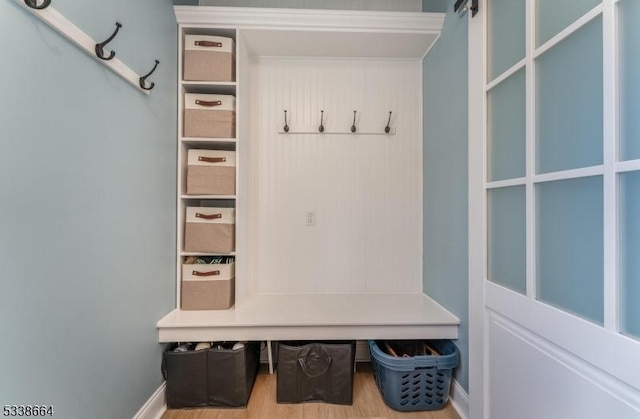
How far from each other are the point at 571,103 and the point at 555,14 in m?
0.32

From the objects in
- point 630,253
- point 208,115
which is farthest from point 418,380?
point 208,115

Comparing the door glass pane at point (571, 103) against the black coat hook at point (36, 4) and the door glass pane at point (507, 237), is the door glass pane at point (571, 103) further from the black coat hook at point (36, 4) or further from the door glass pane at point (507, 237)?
the black coat hook at point (36, 4)

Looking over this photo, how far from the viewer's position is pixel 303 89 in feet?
6.64

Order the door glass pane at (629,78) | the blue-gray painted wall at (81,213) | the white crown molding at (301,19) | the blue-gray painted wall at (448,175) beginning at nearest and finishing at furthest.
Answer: the door glass pane at (629,78) → the blue-gray painted wall at (81,213) → the blue-gray painted wall at (448,175) → the white crown molding at (301,19)

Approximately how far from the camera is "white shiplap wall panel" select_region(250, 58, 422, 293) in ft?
6.61

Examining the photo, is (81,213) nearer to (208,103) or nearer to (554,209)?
(208,103)

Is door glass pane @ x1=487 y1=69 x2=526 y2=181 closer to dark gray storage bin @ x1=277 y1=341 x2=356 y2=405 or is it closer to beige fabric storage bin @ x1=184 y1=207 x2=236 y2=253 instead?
dark gray storage bin @ x1=277 y1=341 x2=356 y2=405

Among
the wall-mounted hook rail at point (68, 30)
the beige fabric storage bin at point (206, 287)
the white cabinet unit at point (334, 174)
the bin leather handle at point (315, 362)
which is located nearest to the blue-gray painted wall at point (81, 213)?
the wall-mounted hook rail at point (68, 30)

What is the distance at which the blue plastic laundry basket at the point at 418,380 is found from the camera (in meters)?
1.48

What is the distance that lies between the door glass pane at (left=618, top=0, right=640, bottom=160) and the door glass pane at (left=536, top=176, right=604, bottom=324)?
103mm

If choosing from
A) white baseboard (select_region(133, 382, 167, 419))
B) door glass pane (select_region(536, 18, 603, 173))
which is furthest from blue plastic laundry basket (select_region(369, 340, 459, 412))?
white baseboard (select_region(133, 382, 167, 419))

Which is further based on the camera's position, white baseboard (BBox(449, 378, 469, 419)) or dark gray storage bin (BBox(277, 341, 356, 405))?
dark gray storage bin (BBox(277, 341, 356, 405))

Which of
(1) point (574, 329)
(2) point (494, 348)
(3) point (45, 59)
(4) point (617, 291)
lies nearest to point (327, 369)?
(2) point (494, 348)

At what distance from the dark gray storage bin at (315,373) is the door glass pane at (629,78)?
55.2 inches
